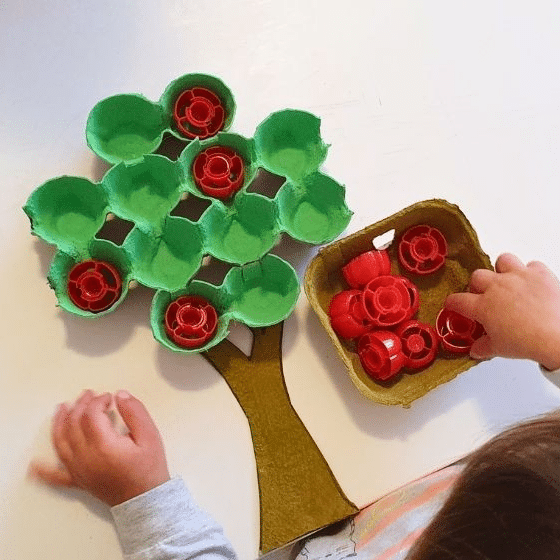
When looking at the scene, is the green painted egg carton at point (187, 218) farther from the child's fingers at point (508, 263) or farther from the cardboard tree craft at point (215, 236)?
the child's fingers at point (508, 263)

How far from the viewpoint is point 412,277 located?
2.15ft

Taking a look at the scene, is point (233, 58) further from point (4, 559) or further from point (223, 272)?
point (4, 559)

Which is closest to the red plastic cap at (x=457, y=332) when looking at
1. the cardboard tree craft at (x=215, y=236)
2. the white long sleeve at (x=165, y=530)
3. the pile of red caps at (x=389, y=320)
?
the pile of red caps at (x=389, y=320)

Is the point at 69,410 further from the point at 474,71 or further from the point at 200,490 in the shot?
the point at 474,71

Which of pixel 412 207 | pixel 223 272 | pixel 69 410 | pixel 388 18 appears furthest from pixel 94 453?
pixel 388 18

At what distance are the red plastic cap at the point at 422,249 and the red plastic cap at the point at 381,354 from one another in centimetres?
7

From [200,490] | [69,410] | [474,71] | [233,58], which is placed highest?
[233,58]

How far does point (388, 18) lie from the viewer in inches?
28.1

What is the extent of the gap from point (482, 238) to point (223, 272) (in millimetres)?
256

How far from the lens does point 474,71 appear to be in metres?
0.71

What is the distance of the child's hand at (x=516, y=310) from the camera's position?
1.86 ft

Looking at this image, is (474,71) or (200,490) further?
(474,71)

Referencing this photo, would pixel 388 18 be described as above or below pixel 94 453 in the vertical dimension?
above

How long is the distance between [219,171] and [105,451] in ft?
0.88
